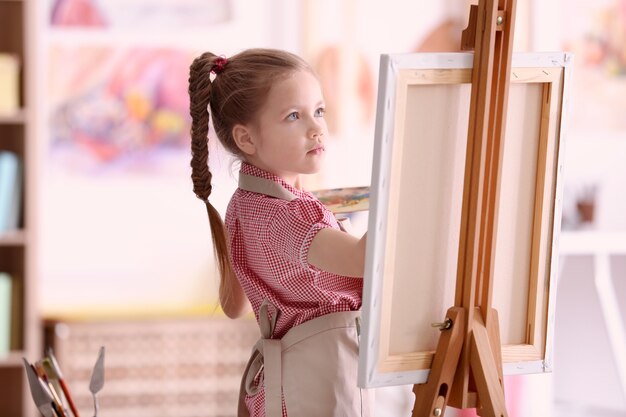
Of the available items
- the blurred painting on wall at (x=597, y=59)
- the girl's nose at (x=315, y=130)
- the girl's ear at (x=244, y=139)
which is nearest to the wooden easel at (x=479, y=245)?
the girl's nose at (x=315, y=130)

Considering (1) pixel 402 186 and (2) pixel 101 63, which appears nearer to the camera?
(1) pixel 402 186

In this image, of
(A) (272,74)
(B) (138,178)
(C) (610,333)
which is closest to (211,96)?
(A) (272,74)

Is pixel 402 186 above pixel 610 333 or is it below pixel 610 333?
above

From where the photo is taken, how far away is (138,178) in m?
3.93

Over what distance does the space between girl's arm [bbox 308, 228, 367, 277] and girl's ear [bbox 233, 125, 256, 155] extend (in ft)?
0.72

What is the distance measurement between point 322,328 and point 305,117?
0.27m

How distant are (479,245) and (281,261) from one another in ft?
0.82

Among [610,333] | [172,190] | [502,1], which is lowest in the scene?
[610,333]

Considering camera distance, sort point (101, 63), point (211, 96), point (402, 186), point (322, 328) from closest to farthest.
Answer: point (402, 186)
point (322, 328)
point (211, 96)
point (101, 63)

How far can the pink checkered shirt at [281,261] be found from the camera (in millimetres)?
1279

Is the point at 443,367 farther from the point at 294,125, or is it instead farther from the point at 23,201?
the point at 23,201

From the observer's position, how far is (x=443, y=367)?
1268 mm

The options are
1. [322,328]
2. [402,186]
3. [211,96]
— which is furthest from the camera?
[211,96]

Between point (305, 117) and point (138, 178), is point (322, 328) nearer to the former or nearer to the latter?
point (305, 117)
